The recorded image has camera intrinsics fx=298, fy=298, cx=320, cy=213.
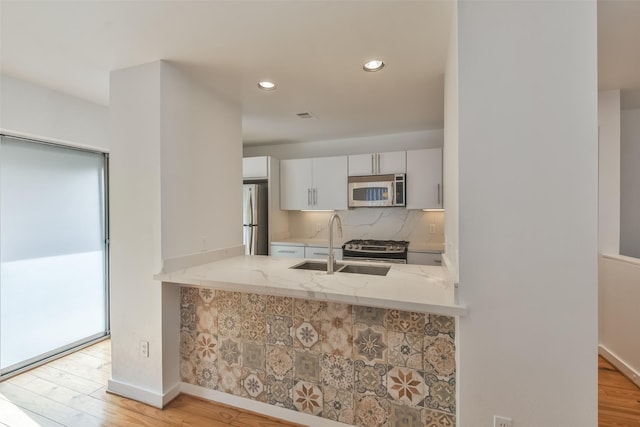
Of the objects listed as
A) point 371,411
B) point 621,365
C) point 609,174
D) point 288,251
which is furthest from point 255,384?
point 609,174

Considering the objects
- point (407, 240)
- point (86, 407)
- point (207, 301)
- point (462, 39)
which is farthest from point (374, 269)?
point (86, 407)

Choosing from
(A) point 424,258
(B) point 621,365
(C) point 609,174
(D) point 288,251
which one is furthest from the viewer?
(D) point 288,251

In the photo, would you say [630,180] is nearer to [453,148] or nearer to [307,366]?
[453,148]

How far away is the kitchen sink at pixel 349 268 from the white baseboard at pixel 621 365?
7.15ft

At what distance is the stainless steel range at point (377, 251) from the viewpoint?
3568 mm

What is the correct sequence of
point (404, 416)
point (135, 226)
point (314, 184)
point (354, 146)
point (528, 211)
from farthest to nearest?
point (354, 146), point (314, 184), point (135, 226), point (404, 416), point (528, 211)

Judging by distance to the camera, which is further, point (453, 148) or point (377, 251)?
point (377, 251)

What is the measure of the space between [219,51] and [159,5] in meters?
0.47

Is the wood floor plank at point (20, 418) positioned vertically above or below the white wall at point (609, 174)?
below

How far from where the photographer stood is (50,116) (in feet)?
8.55

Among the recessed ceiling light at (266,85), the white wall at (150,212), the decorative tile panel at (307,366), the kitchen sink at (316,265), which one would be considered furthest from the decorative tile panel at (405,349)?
Answer: the recessed ceiling light at (266,85)

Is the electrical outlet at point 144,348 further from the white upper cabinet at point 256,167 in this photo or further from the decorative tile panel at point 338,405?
the white upper cabinet at point 256,167

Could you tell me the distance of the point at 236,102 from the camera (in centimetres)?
288

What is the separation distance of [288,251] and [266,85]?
2.27m
